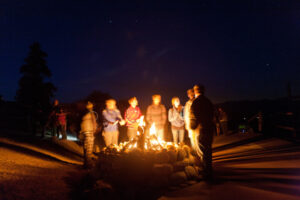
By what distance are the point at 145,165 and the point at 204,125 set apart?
Result: 1.54 meters

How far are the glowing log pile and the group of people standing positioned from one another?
16.2 inches

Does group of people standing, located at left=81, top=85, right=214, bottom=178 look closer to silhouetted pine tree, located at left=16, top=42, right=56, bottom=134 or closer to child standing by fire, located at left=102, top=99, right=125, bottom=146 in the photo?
child standing by fire, located at left=102, top=99, right=125, bottom=146

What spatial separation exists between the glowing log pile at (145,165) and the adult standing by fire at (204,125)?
1.26 feet

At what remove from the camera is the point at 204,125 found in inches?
179

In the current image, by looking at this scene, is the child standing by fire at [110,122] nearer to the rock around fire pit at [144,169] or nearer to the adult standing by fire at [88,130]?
the adult standing by fire at [88,130]

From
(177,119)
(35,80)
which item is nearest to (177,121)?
(177,119)

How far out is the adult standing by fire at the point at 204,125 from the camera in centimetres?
443

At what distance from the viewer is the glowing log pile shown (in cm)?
448

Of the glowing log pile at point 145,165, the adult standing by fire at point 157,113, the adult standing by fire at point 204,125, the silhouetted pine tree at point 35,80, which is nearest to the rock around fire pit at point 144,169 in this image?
the glowing log pile at point 145,165

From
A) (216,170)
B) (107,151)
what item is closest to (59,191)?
(107,151)

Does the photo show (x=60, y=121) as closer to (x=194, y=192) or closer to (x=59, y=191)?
(x=59, y=191)

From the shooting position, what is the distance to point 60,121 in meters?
10.1

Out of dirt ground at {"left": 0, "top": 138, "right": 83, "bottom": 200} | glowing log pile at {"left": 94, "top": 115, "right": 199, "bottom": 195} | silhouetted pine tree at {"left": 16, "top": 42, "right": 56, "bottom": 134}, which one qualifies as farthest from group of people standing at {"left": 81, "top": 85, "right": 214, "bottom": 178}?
silhouetted pine tree at {"left": 16, "top": 42, "right": 56, "bottom": 134}

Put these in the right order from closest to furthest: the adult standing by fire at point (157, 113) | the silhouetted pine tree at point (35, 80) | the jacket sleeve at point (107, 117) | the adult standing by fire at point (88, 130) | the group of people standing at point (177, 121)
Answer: the group of people standing at point (177, 121)
the adult standing by fire at point (88, 130)
the jacket sleeve at point (107, 117)
the adult standing by fire at point (157, 113)
the silhouetted pine tree at point (35, 80)
